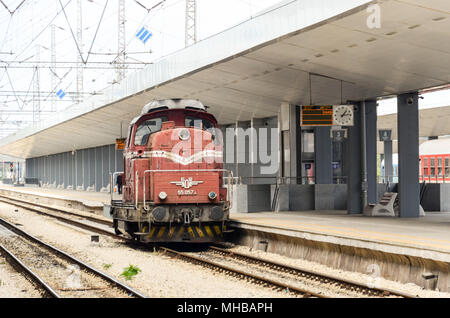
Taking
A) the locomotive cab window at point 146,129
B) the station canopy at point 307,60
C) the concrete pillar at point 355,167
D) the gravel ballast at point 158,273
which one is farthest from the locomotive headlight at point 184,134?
the concrete pillar at point 355,167

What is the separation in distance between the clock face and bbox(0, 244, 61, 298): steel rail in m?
9.94

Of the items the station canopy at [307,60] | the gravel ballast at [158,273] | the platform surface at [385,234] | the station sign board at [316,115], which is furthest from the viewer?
the station sign board at [316,115]

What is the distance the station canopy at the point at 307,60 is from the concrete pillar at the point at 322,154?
1823 millimetres

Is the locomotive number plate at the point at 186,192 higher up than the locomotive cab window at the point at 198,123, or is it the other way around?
the locomotive cab window at the point at 198,123

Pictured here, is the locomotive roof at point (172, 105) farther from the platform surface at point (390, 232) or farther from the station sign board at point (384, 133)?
the station sign board at point (384, 133)

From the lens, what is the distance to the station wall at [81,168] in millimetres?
46750

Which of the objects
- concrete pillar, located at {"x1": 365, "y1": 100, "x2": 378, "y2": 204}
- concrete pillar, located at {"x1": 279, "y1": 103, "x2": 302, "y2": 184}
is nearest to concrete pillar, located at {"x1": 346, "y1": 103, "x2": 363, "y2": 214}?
concrete pillar, located at {"x1": 365, "y1": 100, "x2": 378, "y2": 204}

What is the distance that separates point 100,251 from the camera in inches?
571

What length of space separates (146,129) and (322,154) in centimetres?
993

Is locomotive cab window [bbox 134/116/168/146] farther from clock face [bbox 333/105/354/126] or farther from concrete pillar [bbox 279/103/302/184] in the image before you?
concrete pillar [bbox 279/103/302/184]

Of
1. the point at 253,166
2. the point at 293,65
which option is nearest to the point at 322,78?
the point at 293,65

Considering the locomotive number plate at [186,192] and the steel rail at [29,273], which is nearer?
the steel rail at [29,273]

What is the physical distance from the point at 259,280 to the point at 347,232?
10.5 ft

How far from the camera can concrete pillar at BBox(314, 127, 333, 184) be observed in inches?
872
